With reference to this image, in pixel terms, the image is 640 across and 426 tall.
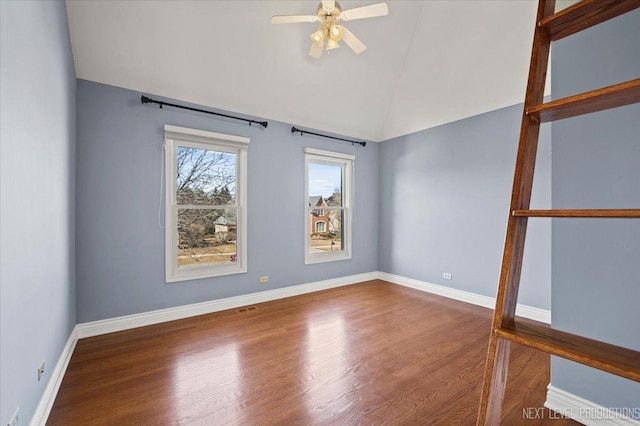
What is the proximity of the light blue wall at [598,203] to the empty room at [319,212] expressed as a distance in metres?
0.01

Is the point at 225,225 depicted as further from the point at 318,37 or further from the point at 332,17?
the point at 332,17

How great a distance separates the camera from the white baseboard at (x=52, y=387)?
165 cm

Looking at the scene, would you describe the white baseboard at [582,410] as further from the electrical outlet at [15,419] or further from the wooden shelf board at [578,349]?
the electrical outlet at [15,419]

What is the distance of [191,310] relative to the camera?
3412mm

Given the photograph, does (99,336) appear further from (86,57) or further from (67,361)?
(86,57)

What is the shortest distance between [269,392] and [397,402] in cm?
86

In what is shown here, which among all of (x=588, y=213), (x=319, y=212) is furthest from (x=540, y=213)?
(x=319, y=212)

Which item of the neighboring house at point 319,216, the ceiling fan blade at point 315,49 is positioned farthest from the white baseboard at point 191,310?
the ceiling fan blade at point 315,49

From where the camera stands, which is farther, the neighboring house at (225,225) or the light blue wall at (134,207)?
the neighboring house at (225,225)

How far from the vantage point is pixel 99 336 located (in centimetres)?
286

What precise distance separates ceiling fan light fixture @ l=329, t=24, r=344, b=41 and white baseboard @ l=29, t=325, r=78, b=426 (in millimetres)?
3346

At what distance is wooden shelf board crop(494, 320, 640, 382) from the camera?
782mm

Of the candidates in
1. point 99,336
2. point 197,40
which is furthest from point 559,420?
point 197,40

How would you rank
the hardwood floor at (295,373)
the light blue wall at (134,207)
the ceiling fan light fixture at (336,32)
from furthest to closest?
1. the light blue wall at (134,207)
2. the ceiling fan light fixture at (336,32)
3. the hardwood floor at (295,373)
